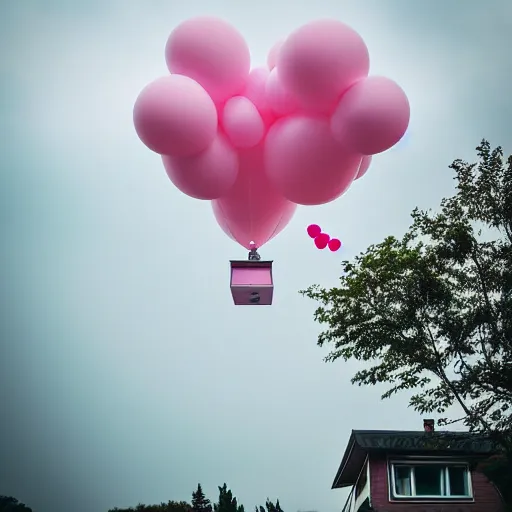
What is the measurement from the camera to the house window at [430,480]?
13102mm

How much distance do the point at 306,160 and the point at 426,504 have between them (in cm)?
1108

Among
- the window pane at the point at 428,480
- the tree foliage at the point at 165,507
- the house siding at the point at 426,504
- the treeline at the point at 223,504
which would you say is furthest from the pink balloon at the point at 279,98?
the tree foliage at the point at 165,507

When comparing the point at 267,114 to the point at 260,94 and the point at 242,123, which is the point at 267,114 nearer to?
the point at 260,94

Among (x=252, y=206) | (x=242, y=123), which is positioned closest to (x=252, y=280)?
(x=252, y=206)

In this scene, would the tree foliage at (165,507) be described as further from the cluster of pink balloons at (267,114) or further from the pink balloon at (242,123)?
the pink balloon at (242,123)

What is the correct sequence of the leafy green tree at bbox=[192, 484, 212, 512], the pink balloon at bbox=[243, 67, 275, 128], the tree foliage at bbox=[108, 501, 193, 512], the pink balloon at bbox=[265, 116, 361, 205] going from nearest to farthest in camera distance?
the pink balloon at bbox=[265, 116, 361, 205] → the pink balloon at bbox=[243, 67, 275, 128] → the leafy green tree at bbox=[192, 484, 212, 512] → the tree foliage at bbox=[108, 501, 193, 512]

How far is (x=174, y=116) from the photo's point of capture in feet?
12.1

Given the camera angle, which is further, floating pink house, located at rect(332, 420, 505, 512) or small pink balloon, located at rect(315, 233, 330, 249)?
floating pink house, located at rect(332, 420, 505, 512)

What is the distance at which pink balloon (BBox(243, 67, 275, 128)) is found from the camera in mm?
4125

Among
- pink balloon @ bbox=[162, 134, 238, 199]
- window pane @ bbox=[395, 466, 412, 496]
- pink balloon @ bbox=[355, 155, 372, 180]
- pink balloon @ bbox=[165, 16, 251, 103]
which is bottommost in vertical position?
window pane @ bbox=[395, 466, 412, 496]

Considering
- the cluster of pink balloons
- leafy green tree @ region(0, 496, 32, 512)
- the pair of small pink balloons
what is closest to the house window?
leafy green tree @ region(0, 496, 32, 512)

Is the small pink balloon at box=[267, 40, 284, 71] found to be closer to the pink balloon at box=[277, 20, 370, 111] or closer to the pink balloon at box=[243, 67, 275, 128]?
the pink balloon at box=[243, 67, 275, 128]

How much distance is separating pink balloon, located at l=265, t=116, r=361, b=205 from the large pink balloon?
237mm

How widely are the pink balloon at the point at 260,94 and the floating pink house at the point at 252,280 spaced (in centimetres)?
101
